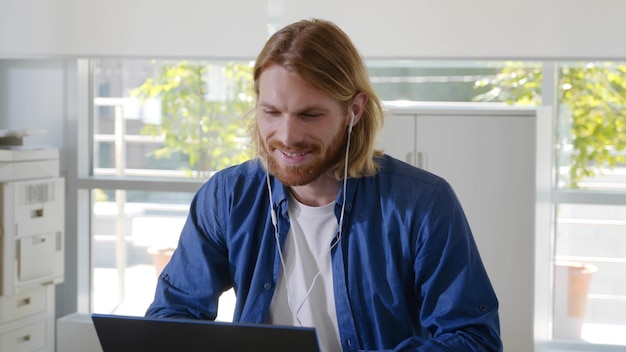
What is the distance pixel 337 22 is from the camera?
14.0ft

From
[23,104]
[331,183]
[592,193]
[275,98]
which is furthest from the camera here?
[23,104]

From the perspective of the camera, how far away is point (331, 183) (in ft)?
6.64

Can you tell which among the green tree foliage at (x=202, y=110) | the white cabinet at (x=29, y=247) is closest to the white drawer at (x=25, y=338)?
the white cabinet at (x=29, y=247)

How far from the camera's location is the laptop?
1.47 meters

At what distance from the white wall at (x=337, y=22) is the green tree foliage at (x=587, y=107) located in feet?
1.26

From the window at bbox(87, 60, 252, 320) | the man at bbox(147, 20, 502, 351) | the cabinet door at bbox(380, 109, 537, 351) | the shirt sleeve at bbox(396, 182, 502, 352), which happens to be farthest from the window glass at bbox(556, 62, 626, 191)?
the shirt sleeve at bbox(396, 182, 502, 352)

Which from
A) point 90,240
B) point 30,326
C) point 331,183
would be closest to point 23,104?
point 90,240

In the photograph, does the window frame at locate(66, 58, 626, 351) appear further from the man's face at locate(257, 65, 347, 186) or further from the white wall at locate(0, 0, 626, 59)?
the man's face at locate(257, 65, 347, 186)

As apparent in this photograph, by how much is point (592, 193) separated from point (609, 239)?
0.25 m

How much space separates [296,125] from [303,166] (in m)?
0.09

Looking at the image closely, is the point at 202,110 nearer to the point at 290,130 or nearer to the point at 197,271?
the point at 197,271

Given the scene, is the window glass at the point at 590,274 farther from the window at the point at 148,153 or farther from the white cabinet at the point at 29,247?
the white cabinet at the point at 29,247

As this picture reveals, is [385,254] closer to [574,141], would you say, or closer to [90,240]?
[574,141]

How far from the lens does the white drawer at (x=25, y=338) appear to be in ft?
14.0
